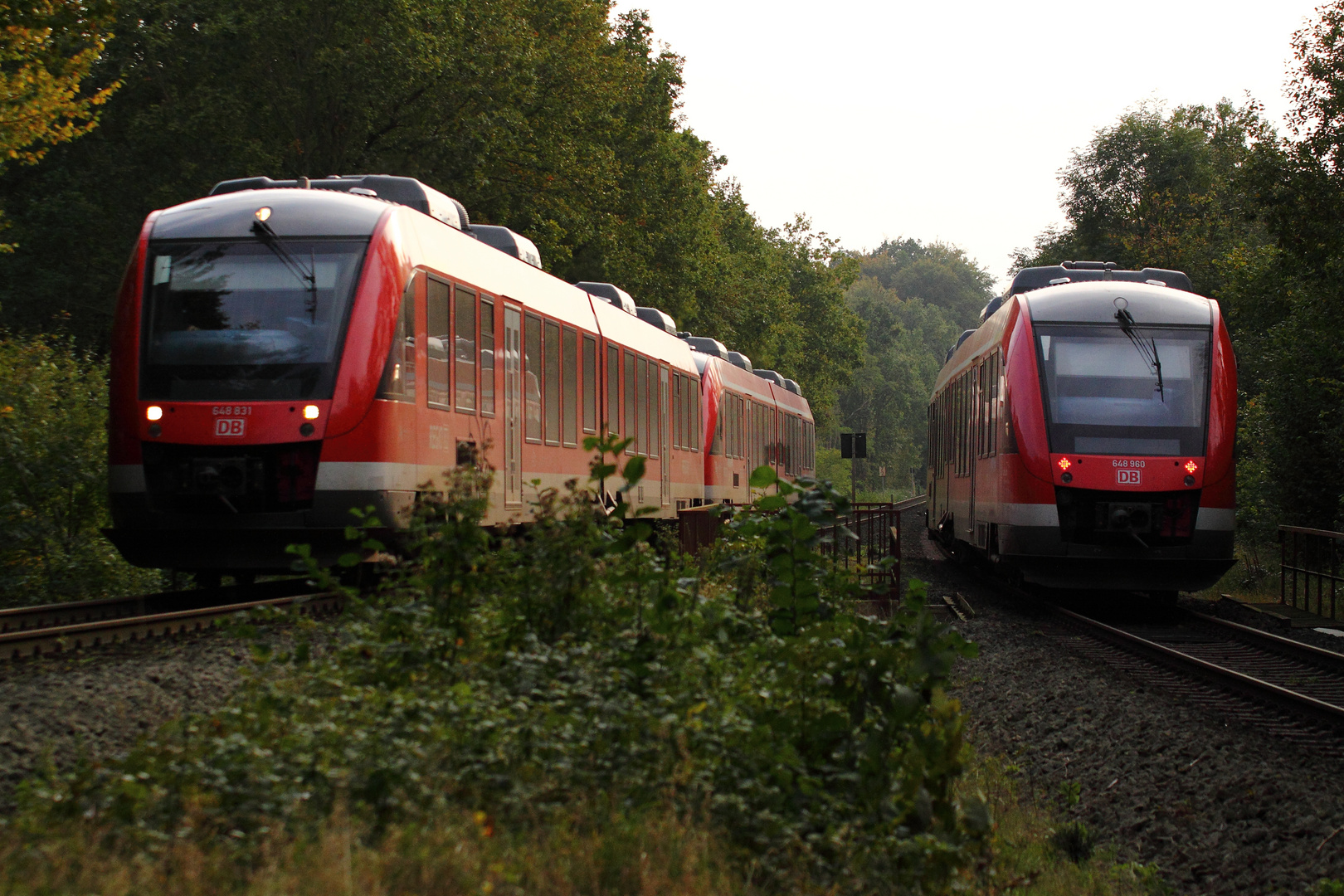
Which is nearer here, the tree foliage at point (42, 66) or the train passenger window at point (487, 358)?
the train passenger window at point (487, 358)

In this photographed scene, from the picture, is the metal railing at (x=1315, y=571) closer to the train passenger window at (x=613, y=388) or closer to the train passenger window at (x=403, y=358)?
the train passenger window at (x=613, y=388)

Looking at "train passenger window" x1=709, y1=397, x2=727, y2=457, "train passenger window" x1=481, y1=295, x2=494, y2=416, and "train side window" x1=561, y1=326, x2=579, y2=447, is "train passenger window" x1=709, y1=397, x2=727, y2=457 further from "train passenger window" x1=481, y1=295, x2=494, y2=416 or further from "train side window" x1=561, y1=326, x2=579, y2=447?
"train passenger window" x1=481, y1=295, x2=494, y2=416

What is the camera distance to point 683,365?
23000 mm

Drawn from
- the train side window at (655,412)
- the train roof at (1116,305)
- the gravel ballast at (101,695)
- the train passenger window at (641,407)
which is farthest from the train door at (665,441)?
the gravel ballast at (101,695)

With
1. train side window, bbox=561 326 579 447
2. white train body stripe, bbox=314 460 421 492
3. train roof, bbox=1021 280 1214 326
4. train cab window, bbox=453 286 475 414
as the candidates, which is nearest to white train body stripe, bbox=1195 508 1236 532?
train roof, bbox=1021 280 1214 326

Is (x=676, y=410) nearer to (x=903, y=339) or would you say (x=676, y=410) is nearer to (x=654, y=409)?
(x=654, y=409)

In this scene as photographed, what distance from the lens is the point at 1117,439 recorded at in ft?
47.3

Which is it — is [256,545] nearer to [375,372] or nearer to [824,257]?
[375,372]

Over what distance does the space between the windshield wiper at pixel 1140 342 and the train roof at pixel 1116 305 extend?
0.20 ft

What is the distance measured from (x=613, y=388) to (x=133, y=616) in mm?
8341

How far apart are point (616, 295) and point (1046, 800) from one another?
42.0 feet

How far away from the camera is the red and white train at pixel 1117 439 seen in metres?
14.4

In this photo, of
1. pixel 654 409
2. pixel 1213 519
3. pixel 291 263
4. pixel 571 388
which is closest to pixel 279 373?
pixel 291 263

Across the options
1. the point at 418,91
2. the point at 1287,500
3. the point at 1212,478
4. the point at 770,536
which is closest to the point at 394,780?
the point at 770,536
